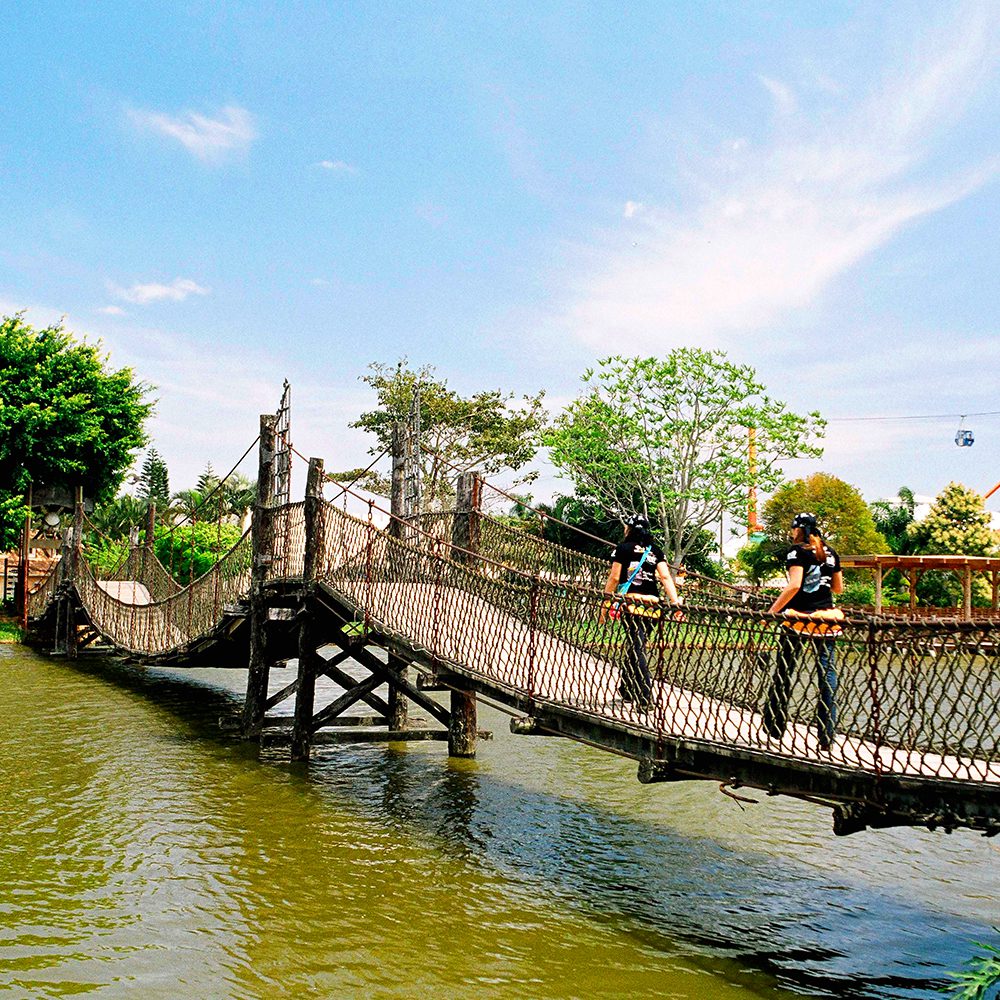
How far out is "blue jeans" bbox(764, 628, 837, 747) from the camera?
5.84 metres

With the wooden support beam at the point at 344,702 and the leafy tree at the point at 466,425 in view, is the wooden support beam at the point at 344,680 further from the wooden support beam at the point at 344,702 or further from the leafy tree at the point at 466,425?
the leafy tree at the point at 466,425

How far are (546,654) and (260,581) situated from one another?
5527 millimetres

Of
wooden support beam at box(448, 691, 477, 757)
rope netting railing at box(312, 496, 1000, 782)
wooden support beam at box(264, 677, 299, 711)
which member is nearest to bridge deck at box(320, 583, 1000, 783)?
rope netting railing at box(312, 496, 1000, 782)

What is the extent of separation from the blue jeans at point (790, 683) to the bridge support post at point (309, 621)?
6.12m

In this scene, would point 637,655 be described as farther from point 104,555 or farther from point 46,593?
point 104,555

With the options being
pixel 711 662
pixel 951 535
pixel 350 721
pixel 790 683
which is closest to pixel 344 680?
pixel 350 721

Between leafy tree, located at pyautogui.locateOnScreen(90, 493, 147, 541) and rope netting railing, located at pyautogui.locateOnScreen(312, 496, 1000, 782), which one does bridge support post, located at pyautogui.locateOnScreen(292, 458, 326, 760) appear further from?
leafy tree, located at pyautogui.locateOnScreen(90, 493, 147, 541)

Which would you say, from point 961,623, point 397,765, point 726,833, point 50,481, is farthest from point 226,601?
point 50,481

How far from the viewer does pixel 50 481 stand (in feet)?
91.2

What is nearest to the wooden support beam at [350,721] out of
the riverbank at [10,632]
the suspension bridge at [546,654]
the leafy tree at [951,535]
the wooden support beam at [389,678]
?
the suspension bridge at [546,654]

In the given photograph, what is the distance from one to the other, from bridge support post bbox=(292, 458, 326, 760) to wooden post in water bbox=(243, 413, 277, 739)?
67 centimetres

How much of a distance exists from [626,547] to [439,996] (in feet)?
10.9

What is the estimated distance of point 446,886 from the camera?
7203mm

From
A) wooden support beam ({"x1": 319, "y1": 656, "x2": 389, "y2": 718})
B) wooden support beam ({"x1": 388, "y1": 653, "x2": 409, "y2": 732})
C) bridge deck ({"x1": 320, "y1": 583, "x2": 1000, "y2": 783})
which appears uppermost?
bridge deck ({"x1": 320, "y1": 583, "x2": 1000, "y2": 783})
